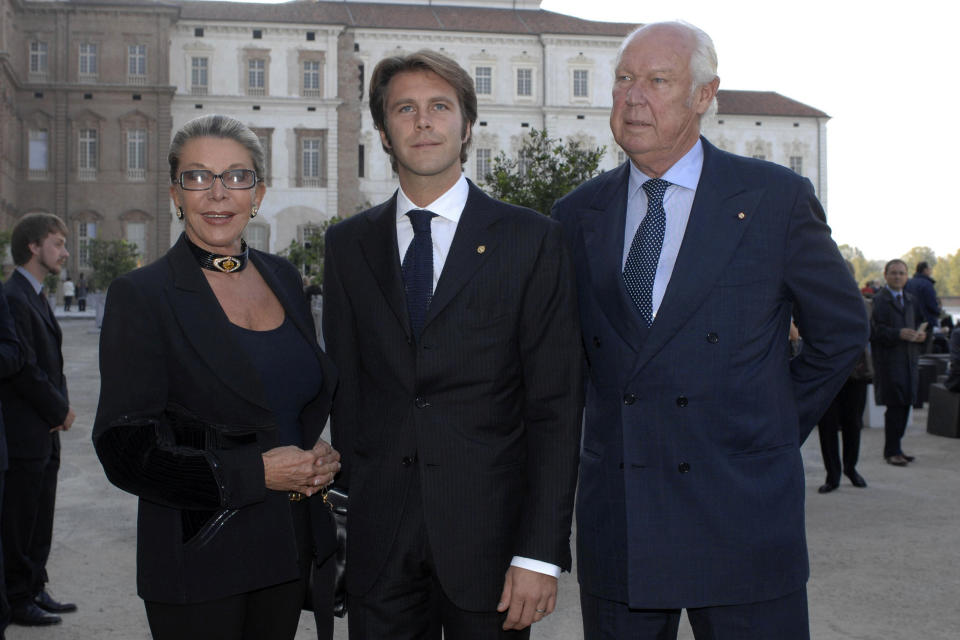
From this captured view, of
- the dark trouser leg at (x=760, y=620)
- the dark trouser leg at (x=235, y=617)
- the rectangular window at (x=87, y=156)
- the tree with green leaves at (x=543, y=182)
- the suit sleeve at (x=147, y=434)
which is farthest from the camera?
the rectangular window at (x=87, y=156)

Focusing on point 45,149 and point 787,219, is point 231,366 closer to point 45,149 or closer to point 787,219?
point 787,219

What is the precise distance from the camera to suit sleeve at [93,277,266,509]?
231 centimetres

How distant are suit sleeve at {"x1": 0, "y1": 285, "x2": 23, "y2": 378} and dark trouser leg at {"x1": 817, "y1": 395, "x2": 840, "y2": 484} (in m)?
6.19

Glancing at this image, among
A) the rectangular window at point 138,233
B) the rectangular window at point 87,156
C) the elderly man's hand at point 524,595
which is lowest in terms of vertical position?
the elderly man's hand at point 524,595

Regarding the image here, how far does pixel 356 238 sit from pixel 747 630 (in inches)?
58.0

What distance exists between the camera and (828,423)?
8281 mm

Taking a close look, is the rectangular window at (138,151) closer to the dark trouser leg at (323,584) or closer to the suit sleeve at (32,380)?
the suit sleeve at (32,380)

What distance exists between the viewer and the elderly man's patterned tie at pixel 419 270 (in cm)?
257

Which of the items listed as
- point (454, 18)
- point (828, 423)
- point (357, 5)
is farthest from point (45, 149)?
point (828, 423)

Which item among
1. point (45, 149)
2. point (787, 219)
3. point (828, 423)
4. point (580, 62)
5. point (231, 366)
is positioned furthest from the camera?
point (580, 62)

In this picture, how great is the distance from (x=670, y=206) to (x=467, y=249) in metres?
0.62

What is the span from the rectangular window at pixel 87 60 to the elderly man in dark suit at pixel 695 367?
52367 millimetres

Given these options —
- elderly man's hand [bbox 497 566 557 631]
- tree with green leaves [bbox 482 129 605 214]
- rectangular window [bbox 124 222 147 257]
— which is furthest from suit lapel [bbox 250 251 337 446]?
rectangular window [bbox 124 222 147 257]

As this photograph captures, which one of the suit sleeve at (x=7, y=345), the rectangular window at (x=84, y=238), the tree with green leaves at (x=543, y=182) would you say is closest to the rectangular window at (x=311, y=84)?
the rectangular window at (x=84, y=238)
